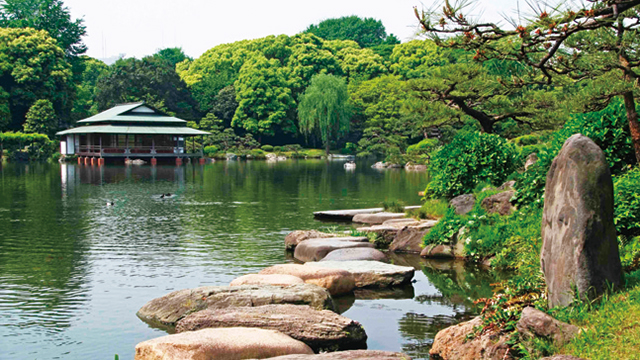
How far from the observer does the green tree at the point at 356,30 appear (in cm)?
10125

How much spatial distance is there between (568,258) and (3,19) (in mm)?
86293

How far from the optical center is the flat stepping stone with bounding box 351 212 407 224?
15.9 m

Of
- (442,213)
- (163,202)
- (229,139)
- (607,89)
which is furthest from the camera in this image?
(229,139)

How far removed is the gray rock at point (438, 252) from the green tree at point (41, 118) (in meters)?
55.3

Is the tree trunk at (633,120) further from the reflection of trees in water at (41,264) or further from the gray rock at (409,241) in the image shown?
the reflection of trees in water at (41,264)

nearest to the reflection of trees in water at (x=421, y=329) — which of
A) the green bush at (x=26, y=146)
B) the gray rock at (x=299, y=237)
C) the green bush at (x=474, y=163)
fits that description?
the gray rock at (x=299, y=237)

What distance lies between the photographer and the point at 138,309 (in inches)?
332

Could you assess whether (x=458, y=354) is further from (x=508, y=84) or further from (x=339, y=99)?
(x=339, y=99)

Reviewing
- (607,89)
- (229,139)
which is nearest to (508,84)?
(607,89)

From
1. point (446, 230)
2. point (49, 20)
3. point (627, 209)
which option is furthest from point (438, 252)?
point (49, 20)

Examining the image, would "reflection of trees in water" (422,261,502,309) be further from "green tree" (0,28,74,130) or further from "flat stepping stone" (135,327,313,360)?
"green tree" (0,28,74,130)

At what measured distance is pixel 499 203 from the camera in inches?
467

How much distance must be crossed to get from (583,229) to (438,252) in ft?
20.3

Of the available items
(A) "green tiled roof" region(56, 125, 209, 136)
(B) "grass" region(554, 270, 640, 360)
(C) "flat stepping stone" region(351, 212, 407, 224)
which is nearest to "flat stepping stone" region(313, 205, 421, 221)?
(C) "flat stepping stone" region(351, 212, 407, 224)
